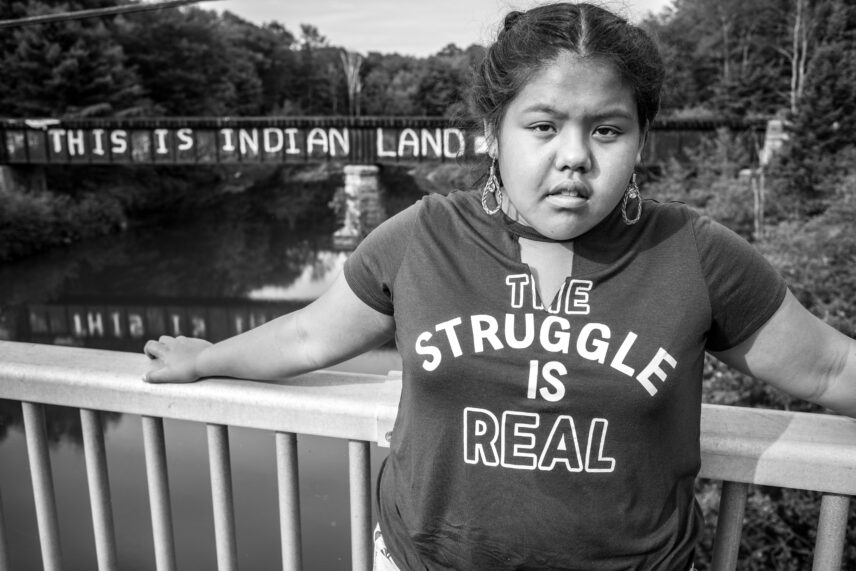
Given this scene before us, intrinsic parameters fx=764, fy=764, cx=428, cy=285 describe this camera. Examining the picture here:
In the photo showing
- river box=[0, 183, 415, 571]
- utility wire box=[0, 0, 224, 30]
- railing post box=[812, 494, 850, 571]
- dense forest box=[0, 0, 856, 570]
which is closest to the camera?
railing post box=[812, 494, 850, 571]

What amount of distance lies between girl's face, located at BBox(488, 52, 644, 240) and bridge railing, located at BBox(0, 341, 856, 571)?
579 millimetres

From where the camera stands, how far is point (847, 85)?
79.6 feet

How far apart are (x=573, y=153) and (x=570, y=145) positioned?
0.06ft

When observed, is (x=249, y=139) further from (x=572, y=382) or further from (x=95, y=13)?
(x=572, y=382)

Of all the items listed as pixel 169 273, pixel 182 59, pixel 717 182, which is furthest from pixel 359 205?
pixel 182 59

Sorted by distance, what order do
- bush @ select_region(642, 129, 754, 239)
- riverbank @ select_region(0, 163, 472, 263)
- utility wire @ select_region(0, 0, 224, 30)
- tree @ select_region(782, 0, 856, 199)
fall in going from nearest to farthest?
utility wire @ select_region(0, 0, 224, 30)
bush @ select_region(642, 129, 754, 239)
tree @ select_region(782, 0, 856, 199)
riverbank @ select_region(0, 163, 472, 263)

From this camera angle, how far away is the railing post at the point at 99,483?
1.94 meters

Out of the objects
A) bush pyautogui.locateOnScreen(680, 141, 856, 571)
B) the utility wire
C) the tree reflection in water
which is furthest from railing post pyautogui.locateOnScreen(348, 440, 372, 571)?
the tree reflection in water

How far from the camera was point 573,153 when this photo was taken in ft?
4.56

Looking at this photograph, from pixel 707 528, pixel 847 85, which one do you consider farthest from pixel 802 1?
pixel 707 528

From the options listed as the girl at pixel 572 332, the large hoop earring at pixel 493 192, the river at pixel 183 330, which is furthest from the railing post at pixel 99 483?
the river at pixel 183 330

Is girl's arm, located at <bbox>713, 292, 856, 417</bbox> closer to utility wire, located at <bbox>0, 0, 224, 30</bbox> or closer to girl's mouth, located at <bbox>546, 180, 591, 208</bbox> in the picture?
girl's mouth, located at <bbox>546, 180, 591, 208</bbox>

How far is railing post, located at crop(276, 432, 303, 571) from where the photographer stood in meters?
1.83

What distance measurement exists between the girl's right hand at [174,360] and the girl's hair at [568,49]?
0.95m
